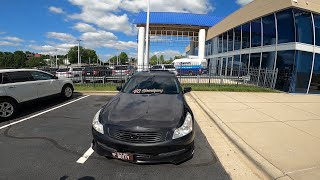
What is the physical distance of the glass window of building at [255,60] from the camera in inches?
749

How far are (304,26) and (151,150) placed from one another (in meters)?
15.4

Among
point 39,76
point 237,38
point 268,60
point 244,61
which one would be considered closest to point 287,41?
point 268,60

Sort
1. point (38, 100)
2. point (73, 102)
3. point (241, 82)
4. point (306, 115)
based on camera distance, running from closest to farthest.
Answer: point (306, 115) < point (38, 100) < point (73, 102) < point (241, 82)

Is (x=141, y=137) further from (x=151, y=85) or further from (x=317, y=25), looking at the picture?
(x=317, y=25)

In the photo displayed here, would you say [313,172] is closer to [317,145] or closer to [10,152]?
[317,145]

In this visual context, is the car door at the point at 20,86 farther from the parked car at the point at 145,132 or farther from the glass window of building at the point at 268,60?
the glass window of building at the point at 268,60

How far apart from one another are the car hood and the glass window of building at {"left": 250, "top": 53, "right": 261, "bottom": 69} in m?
15.6

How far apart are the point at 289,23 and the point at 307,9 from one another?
1.21 meters

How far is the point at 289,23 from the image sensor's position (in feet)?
50.3

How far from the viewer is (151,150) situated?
379cm

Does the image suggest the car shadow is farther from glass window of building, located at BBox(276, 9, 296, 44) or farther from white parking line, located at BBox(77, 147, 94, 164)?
glass window of building, located at BBox(276, 9, 296, 44)

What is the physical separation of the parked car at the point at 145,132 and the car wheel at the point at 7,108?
Answer: 14.9ft

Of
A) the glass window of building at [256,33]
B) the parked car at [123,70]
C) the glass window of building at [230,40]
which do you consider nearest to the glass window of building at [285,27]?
the glass window of building at [256,33]

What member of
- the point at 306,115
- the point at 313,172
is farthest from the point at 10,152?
the point at 306,115
